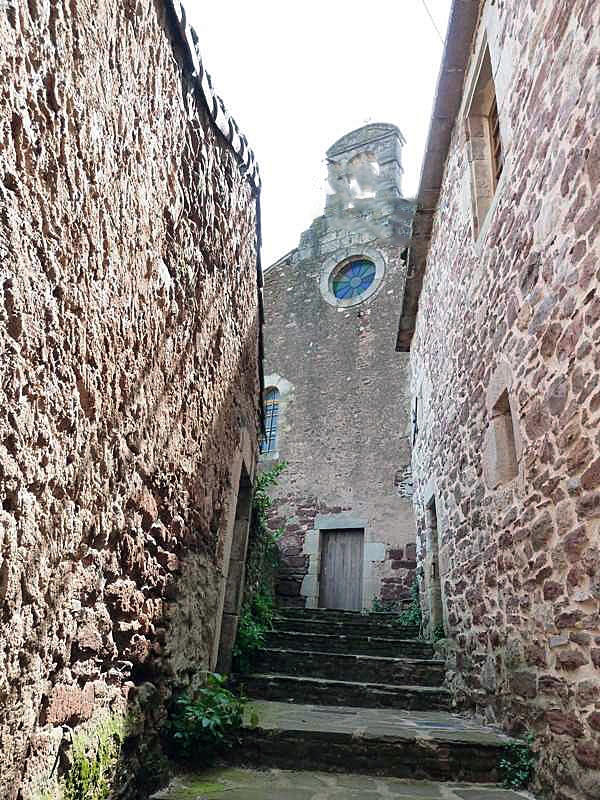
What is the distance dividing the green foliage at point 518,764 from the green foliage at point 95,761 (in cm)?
205

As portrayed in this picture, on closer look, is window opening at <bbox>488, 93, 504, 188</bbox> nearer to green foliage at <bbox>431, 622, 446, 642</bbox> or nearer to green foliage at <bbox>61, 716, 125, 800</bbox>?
green foliage at <bbox>431, 622, 446, 642</bbox>

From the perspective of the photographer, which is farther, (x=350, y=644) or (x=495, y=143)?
(x=350, y=644)

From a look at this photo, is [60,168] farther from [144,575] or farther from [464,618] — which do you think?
[464,618]

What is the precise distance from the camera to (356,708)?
14.4 ft


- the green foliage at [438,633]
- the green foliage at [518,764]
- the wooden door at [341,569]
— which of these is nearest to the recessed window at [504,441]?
the green foliage at [518,764]

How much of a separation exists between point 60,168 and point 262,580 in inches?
213

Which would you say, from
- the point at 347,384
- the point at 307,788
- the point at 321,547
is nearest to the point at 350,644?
the point at 307,788

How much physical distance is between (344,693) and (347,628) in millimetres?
1923

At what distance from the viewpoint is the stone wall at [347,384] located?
392 inches

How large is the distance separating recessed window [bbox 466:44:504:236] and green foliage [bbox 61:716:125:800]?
4.03m

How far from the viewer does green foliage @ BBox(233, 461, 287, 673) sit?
476 cm

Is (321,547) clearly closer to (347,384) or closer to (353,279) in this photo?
(347,384)

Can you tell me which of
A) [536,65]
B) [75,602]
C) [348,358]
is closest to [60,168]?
[75,602]

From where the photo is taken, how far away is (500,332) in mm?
3711
